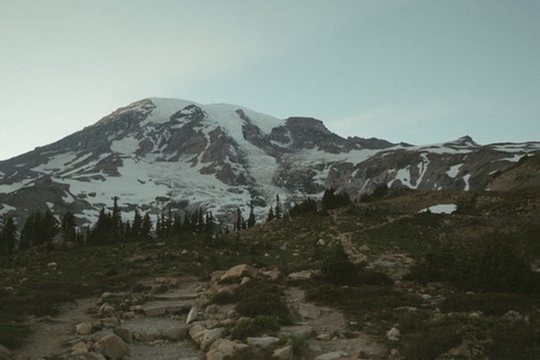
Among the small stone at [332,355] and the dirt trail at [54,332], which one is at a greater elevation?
the small stone at [332,355]

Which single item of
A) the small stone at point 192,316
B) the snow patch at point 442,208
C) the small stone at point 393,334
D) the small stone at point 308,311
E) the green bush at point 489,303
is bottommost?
the snow patch at point 442,208

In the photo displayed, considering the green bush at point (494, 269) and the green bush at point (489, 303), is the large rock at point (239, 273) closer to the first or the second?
the green bush at point (494, 269)

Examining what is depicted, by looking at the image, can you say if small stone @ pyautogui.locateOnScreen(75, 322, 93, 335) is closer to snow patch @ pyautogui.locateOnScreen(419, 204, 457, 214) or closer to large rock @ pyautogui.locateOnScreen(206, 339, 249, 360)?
large rock @ pyautogui.locateOnScreen(206, 339, 249, 360)

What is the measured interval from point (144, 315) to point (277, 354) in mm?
11163

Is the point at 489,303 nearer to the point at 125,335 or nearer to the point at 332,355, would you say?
the point at 332,355

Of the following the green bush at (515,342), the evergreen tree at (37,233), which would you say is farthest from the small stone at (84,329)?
the evergreen tree at (37,233)

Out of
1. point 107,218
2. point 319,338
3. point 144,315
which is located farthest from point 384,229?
point 107,218

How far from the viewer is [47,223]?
91.5 meters

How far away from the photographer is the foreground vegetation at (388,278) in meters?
12.6

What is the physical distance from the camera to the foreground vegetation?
41.2 feet

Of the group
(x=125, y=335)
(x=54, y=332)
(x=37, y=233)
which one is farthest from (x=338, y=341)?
(x=37, y=233)

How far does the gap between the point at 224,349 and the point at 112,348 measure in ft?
12.3

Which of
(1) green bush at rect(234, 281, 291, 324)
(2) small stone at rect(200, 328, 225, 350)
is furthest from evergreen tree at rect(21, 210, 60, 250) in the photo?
(2) small stone at rect(200, 328, 225, 350)

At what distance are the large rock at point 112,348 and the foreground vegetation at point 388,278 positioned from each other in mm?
3477
